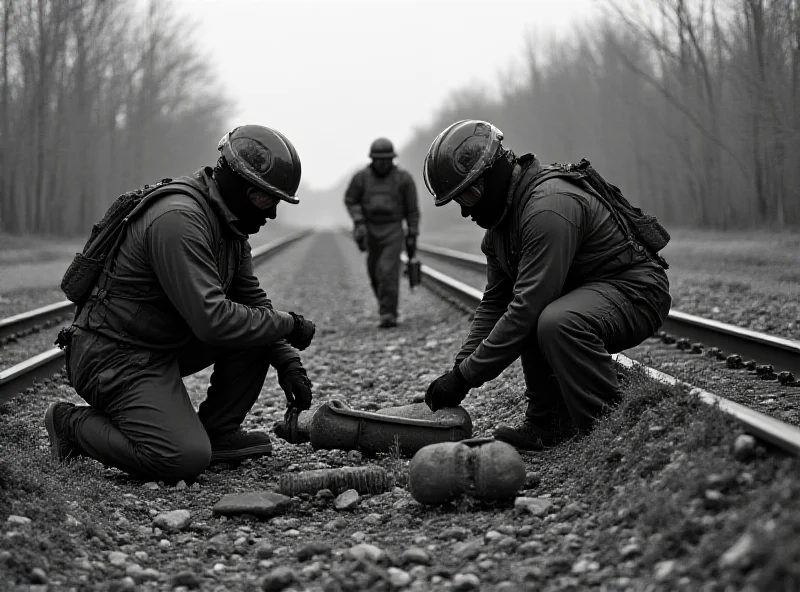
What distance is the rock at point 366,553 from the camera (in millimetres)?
3217

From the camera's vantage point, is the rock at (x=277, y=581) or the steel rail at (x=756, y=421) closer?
the steel rail at (x=756, y=421)

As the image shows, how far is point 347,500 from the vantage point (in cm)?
402

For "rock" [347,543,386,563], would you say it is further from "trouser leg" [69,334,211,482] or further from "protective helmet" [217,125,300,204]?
"protective helmet" [217,125,300,204]

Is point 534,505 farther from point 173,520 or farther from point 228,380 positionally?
point 228,380

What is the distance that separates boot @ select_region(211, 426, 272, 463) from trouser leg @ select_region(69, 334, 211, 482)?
1.00 ft

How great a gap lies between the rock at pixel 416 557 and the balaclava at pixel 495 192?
1742 mm

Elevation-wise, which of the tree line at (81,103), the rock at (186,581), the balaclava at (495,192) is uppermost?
the tree line at (81,103)

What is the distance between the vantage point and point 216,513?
395cm

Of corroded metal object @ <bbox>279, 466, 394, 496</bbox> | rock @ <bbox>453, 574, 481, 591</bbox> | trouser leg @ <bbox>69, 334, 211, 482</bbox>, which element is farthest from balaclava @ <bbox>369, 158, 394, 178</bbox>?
rock @ <bbox>453, 574, 481, 591</bbox>

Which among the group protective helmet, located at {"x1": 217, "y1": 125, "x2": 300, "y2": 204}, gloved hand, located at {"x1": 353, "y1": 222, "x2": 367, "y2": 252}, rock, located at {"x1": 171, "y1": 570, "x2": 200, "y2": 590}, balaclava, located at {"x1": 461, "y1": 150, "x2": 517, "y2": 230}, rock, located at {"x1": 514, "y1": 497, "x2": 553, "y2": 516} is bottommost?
rock, located at {"x1": 171, "y1": 570, "x2": 200, "y2": 590}

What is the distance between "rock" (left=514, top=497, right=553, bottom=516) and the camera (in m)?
3.56

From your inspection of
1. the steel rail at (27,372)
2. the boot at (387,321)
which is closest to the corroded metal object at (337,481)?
the steel rail at (27,372)

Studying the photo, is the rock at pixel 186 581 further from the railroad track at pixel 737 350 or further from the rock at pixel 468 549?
the railroad track at pixel 737 350

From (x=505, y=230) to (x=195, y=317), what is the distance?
1.53 metres
